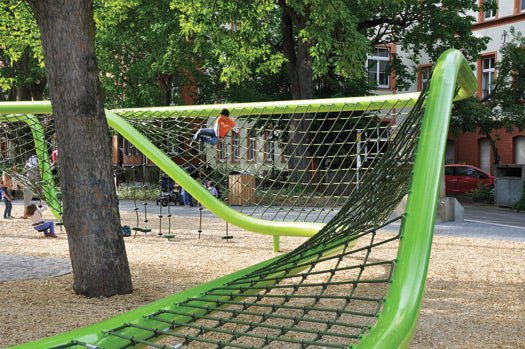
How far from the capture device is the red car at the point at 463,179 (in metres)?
24.8

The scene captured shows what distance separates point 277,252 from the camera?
9023mm

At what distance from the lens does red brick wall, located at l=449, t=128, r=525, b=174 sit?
28984 millimetres

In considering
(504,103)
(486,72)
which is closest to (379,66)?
(486,72)

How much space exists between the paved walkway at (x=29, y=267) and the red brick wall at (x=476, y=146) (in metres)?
22.9

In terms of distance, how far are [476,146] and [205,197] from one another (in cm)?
2523

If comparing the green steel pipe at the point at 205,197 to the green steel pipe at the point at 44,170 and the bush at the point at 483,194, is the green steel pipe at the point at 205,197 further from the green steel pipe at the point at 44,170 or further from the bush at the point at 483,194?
the bush at the point at 483,194

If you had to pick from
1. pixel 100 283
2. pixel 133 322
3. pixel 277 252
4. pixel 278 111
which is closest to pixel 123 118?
pixel 278 111

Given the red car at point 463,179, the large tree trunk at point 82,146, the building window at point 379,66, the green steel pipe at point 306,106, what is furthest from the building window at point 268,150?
the building window at point 379,66

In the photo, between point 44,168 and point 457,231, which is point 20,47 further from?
point 457,231

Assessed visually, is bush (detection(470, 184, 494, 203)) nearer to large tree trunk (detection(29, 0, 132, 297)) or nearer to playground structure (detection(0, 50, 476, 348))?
playground structure (detection(0, 50, 476, 348))

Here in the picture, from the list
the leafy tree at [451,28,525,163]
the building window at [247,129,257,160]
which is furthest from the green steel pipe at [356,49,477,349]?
the leafy tree at [451,28,525,163]

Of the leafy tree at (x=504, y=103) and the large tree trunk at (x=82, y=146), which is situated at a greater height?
the leafy tree at (x=504, y=103)

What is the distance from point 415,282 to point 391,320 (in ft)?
0.60

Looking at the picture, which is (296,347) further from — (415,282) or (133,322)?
(415,282)
